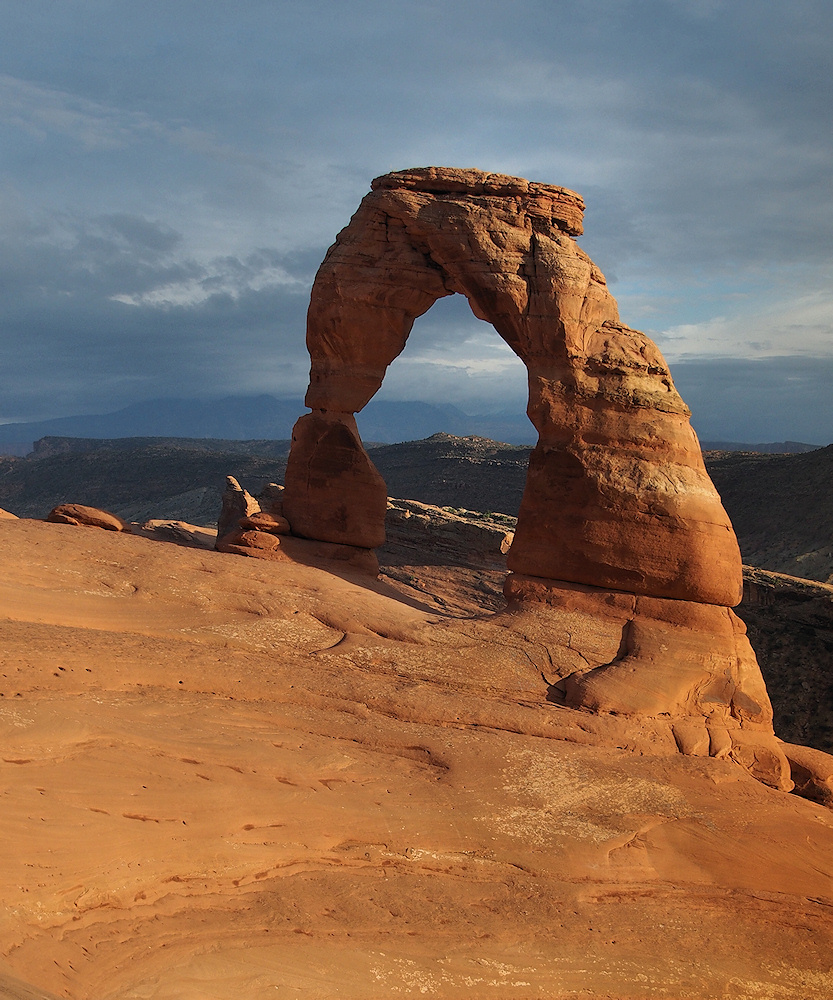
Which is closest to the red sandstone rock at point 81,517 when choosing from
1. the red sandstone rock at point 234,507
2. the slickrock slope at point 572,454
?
the slickrock slope at point 572,454

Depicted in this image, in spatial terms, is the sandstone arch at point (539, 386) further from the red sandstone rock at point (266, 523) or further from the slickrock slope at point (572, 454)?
the red sandstone rock at point (266, 523)

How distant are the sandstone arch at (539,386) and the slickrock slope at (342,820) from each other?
2.42m

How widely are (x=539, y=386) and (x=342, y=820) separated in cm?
798

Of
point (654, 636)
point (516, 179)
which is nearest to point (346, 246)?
point (516, 179)

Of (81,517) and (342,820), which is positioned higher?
(81,517)

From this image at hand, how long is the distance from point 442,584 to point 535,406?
8.44 meters

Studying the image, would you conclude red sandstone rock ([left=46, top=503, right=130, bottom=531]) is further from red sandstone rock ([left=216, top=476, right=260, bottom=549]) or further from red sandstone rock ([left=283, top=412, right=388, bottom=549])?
red sandstone rock ([left=283, top=412, right=388, bottom=549])

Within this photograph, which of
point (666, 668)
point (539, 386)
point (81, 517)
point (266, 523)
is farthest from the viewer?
point (266, 523)

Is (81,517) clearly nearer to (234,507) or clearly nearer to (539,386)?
(234,507)

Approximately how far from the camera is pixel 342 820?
7.14m

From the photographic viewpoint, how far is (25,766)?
6.36m

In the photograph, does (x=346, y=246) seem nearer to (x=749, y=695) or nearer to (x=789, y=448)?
(x=749, y=695)

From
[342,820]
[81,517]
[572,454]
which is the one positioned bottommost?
[342,820]

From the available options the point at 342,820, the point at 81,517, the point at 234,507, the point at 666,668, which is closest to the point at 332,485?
the point at 234,507
